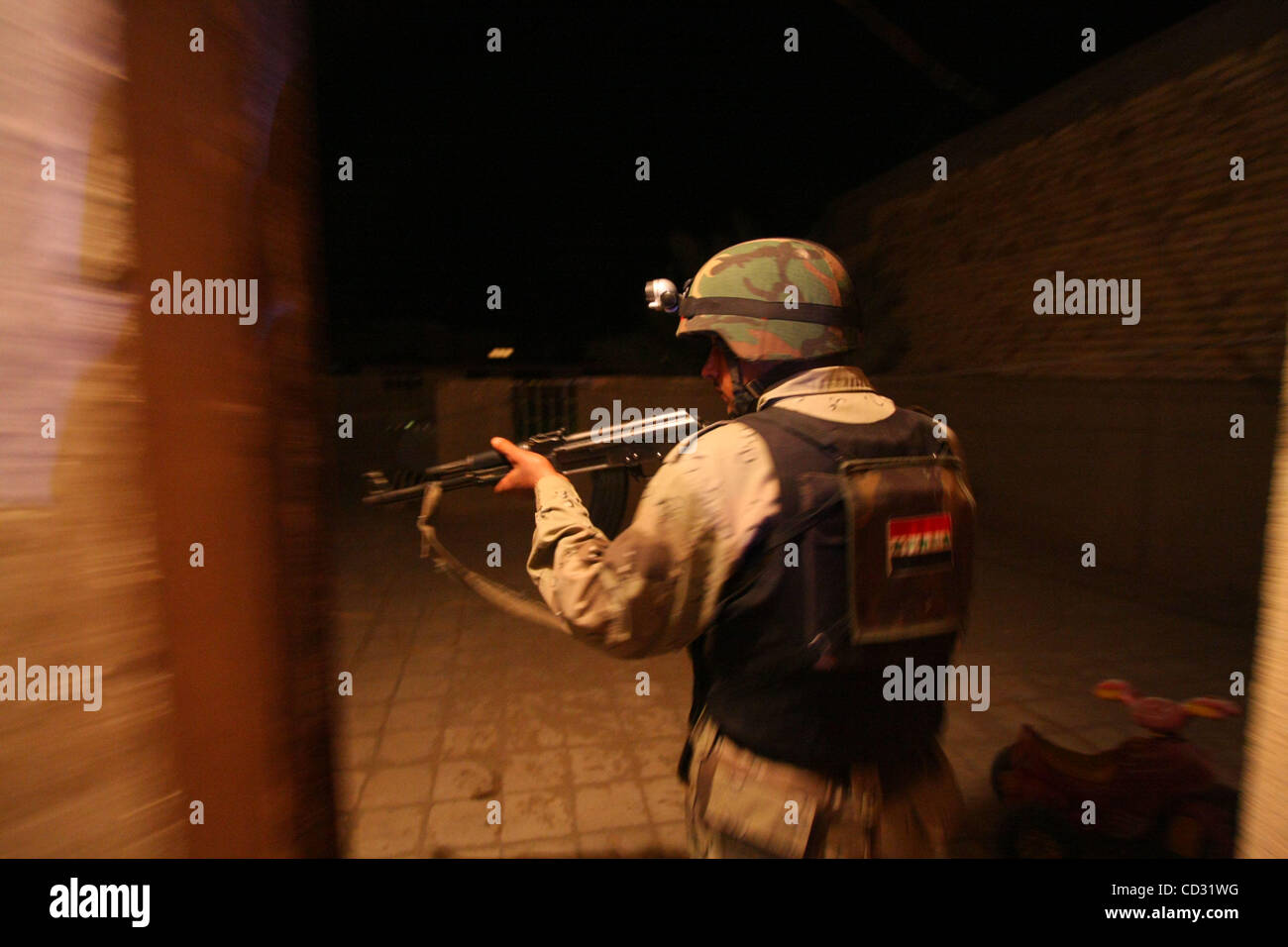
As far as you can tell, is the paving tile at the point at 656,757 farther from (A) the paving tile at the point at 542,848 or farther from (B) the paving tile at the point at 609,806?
→ (A) the paving tile at the point at 542,848

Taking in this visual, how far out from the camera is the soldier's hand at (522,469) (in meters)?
1.82

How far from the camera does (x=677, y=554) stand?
1.30 metres

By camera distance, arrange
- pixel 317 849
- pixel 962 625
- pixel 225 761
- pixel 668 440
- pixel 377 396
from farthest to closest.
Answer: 1. pixel 377 396
2. pixel 668 440
3. pixel 962 625
4. pixel 317 849
5. pixel 225 761

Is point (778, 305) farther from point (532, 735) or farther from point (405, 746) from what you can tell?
point (405, 746)

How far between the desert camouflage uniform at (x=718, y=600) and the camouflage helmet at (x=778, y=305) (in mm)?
97

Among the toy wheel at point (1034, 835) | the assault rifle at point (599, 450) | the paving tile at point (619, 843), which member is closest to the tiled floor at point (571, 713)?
the paving tile at point (619, 843)

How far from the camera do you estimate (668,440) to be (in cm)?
222

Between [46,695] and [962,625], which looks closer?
[46,695]

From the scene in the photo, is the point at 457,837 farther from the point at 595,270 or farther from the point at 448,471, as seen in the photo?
the point at 595,270

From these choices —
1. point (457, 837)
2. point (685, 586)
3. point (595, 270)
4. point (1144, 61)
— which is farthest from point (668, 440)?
point (595, 270)

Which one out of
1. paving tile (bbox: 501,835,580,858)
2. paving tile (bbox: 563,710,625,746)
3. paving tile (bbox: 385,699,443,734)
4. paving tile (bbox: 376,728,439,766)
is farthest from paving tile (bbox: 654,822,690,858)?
paving tile (bbox: 385,699,443,734)

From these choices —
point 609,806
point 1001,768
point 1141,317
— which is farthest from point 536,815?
point 1141,317

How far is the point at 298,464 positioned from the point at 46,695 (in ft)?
1.23

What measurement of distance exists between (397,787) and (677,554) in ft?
8.81
